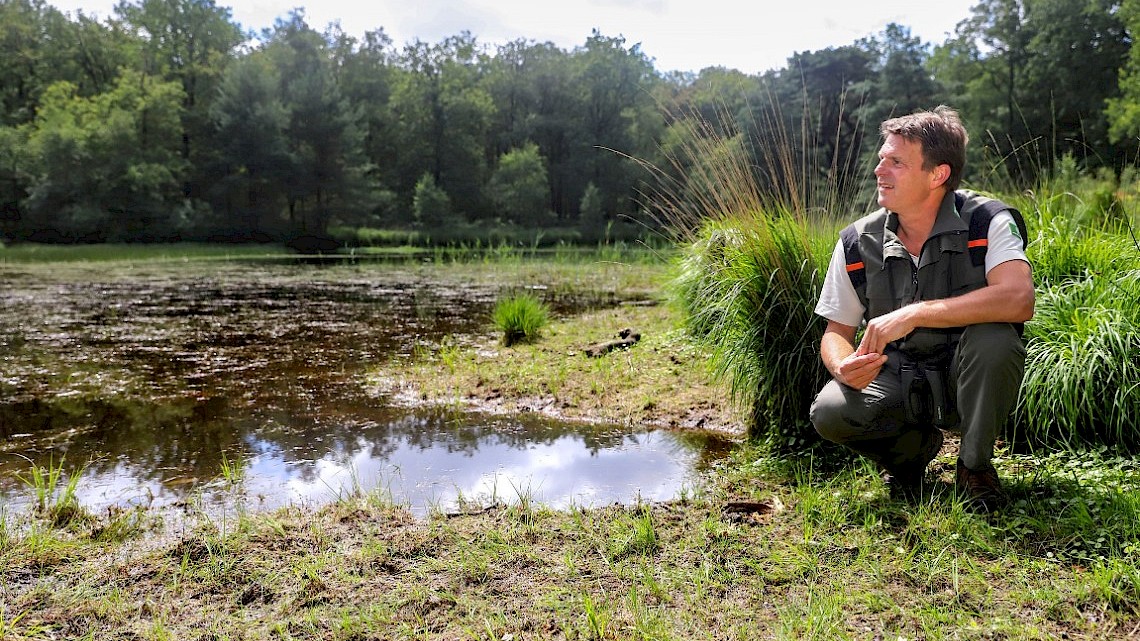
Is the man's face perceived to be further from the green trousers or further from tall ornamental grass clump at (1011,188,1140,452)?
tall ornamental grass clump at (1011,188,1140,452)

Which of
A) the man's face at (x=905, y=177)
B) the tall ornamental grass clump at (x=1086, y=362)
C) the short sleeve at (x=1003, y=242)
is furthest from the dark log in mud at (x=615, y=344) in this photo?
the short sleeve at (x=1003, y=242)

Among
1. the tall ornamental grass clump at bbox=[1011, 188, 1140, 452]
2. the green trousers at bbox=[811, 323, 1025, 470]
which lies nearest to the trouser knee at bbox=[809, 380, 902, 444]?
the green trousers at bbox=[811, 323, 1025, 470]

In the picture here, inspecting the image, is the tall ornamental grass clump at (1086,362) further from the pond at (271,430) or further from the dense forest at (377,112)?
the dense forest at (377,112)

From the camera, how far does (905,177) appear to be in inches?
92.8

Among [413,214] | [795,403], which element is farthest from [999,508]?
[413,214]

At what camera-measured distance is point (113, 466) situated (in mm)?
3180

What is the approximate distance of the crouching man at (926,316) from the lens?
2182 millimetres

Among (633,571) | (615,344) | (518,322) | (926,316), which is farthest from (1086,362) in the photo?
(518,322)

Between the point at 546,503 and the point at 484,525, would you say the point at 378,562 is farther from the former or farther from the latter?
the point at 546,503

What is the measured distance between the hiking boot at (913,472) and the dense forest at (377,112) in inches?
818

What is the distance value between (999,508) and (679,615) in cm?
114

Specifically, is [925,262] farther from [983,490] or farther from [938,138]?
[983,490]

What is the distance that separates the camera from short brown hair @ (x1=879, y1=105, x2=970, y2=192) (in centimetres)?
234

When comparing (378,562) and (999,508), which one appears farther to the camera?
(999,508)
